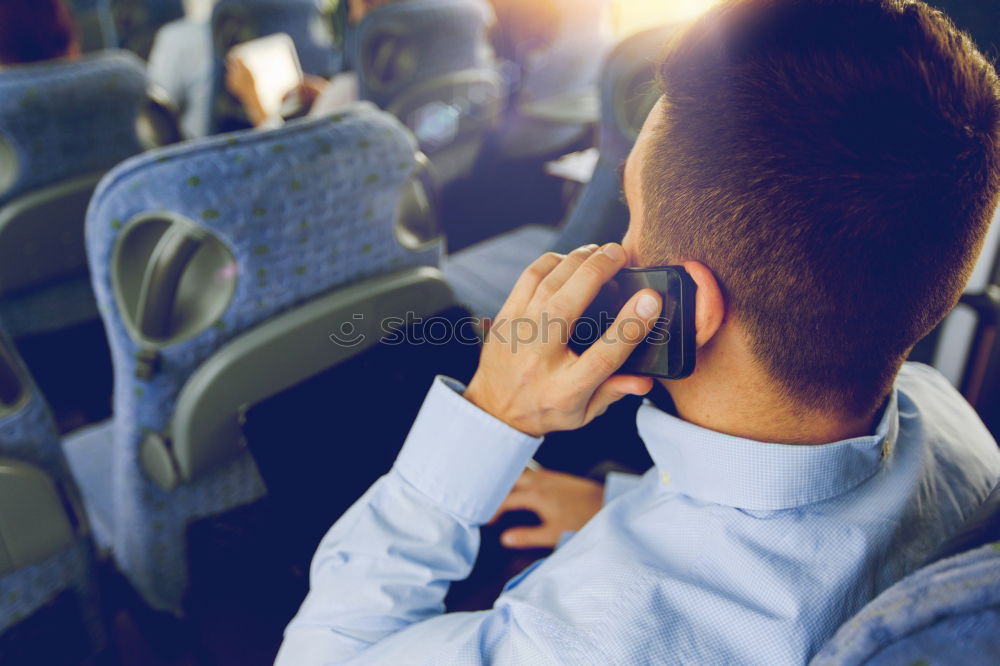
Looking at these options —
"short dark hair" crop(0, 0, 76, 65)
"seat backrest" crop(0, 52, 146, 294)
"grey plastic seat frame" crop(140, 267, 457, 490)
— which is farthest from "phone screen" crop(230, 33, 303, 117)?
"grey plastic seat frame" crop(140, 267, 457, 490)

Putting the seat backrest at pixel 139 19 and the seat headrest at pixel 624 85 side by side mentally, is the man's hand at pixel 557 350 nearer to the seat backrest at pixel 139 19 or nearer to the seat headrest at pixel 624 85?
the seat headrest at pixel 624 85

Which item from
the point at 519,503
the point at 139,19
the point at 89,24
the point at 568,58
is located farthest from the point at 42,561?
the point at 89,24

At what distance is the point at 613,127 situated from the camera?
4.17ft

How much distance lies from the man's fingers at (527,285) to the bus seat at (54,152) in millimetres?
1310

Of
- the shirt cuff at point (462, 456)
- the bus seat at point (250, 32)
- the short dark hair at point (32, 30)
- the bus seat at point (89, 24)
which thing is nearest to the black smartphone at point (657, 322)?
the shirt cuff at point (462, 456)

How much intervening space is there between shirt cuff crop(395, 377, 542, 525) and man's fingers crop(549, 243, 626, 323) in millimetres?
149

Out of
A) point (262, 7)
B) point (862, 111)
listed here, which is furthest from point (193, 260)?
point (262, 7)

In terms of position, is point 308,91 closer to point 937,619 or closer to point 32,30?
point 32,30

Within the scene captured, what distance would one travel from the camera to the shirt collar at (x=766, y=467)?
1.85 ft

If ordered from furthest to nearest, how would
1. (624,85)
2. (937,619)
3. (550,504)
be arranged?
(624,85)
(550,504)
(937,619)

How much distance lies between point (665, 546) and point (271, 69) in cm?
226

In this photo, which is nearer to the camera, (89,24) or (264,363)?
(264,363)

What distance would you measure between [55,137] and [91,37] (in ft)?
11.0

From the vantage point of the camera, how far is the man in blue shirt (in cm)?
50
